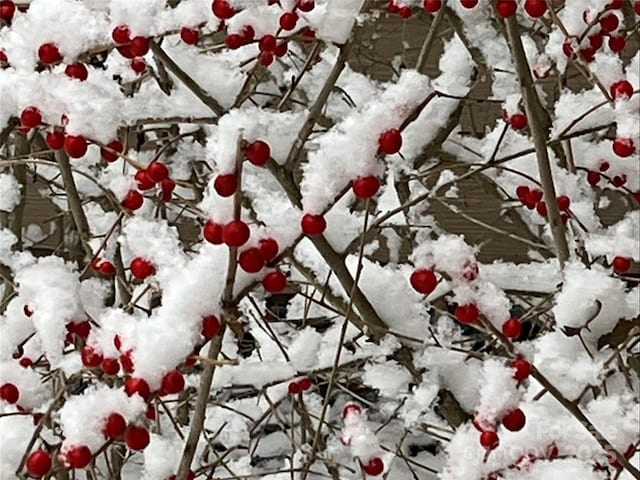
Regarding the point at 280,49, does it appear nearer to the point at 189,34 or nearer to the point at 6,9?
the point at 189,34

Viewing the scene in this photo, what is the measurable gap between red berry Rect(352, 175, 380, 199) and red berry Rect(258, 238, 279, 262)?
→ 0.40ft

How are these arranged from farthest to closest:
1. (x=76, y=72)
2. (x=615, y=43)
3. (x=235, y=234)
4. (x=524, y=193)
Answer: (x=524, y=193), (x=615, y=43), (x=76, y=72), (x=235, y=234)

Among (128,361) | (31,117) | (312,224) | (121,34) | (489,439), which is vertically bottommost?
(489,439)

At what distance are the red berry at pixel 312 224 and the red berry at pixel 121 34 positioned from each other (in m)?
0.42

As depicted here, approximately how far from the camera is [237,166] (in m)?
1.00

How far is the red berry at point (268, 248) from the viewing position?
1080 millimetres

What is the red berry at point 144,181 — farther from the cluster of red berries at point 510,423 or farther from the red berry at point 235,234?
the cluster of red berries at point 510,423

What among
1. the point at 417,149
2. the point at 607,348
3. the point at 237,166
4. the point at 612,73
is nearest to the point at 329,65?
the point at 417,149

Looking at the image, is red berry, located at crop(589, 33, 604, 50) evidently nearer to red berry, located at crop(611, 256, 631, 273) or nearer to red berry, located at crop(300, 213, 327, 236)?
red berry, located at crop(611, 256, 631, 273)

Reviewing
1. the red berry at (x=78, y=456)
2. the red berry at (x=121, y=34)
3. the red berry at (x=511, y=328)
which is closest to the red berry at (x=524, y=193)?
the red berry at (x=511, y=328)

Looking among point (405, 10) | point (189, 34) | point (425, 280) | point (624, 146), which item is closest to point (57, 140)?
point (189, 34)

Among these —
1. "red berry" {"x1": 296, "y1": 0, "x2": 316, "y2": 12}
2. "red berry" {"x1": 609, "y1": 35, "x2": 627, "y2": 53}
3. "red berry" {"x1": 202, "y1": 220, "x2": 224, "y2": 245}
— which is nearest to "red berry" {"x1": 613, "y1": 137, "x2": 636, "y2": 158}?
"red berry" {"x1": 609, "y1": 35, "x2": 627, "y2": 53}

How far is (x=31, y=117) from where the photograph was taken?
4.13 feet

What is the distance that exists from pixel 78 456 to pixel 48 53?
60cm
